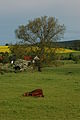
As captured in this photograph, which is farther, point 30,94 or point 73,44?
point 73,44

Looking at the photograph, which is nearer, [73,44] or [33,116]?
[33,116]

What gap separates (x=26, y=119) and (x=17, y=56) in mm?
40360

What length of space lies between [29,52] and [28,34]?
8.60ft

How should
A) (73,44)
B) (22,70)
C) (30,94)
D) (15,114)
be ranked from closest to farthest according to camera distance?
(15,114) < (30,94) < (22,70) < (73,44)

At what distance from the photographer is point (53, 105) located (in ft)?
45.5

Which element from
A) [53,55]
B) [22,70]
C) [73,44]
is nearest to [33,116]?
[22,70]

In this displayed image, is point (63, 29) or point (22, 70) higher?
point (63, 29)

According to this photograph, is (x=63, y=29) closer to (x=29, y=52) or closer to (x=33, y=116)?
(x=29, y=52)

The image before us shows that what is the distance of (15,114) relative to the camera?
12.0m

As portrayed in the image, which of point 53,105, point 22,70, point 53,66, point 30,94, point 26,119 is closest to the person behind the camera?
point 26,119

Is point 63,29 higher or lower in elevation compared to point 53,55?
higher

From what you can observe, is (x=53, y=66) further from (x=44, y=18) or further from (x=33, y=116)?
(x=33, y=116)

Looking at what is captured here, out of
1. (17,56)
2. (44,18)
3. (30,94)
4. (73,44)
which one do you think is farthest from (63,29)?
(73,44)

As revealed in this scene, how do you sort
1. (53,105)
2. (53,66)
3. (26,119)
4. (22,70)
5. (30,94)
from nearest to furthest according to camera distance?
(26,119), (53,105), (30,94), (22,70), (53,66)
